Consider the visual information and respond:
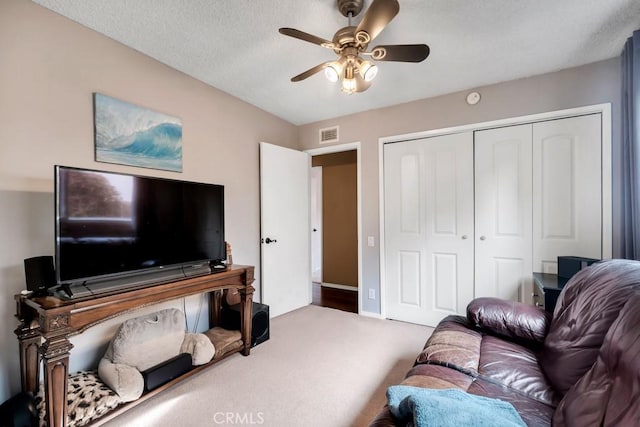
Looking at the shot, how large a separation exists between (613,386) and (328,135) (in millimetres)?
3398

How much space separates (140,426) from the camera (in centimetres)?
163

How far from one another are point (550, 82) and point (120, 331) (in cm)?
402

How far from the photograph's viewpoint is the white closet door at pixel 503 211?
2.67m

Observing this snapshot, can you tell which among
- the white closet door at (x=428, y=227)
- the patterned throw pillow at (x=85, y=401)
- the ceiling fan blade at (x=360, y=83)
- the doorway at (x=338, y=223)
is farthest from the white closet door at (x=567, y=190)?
the patterned throw pillow at (x=85, y=401)

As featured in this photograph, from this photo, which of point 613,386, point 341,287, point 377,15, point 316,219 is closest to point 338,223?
point 316,219

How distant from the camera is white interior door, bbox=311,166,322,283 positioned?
5602 mm

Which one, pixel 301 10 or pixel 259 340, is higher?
pixel 301 10

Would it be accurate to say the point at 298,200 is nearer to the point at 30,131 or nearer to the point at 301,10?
the point at 301,10

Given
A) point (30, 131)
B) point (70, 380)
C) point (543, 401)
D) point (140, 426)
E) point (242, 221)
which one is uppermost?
point (30, 131)

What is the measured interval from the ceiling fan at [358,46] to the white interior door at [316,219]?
3.63 m

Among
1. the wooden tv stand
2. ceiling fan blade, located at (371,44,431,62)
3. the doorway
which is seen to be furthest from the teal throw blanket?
the doorway

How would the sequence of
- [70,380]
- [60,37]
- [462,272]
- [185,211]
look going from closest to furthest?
[70,380], [60,37], [185,211], [462,272]

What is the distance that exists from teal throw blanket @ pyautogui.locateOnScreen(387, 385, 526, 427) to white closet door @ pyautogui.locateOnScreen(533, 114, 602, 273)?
2232 millimetres

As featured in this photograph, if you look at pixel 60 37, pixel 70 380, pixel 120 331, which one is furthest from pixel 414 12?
pixel 70 380
